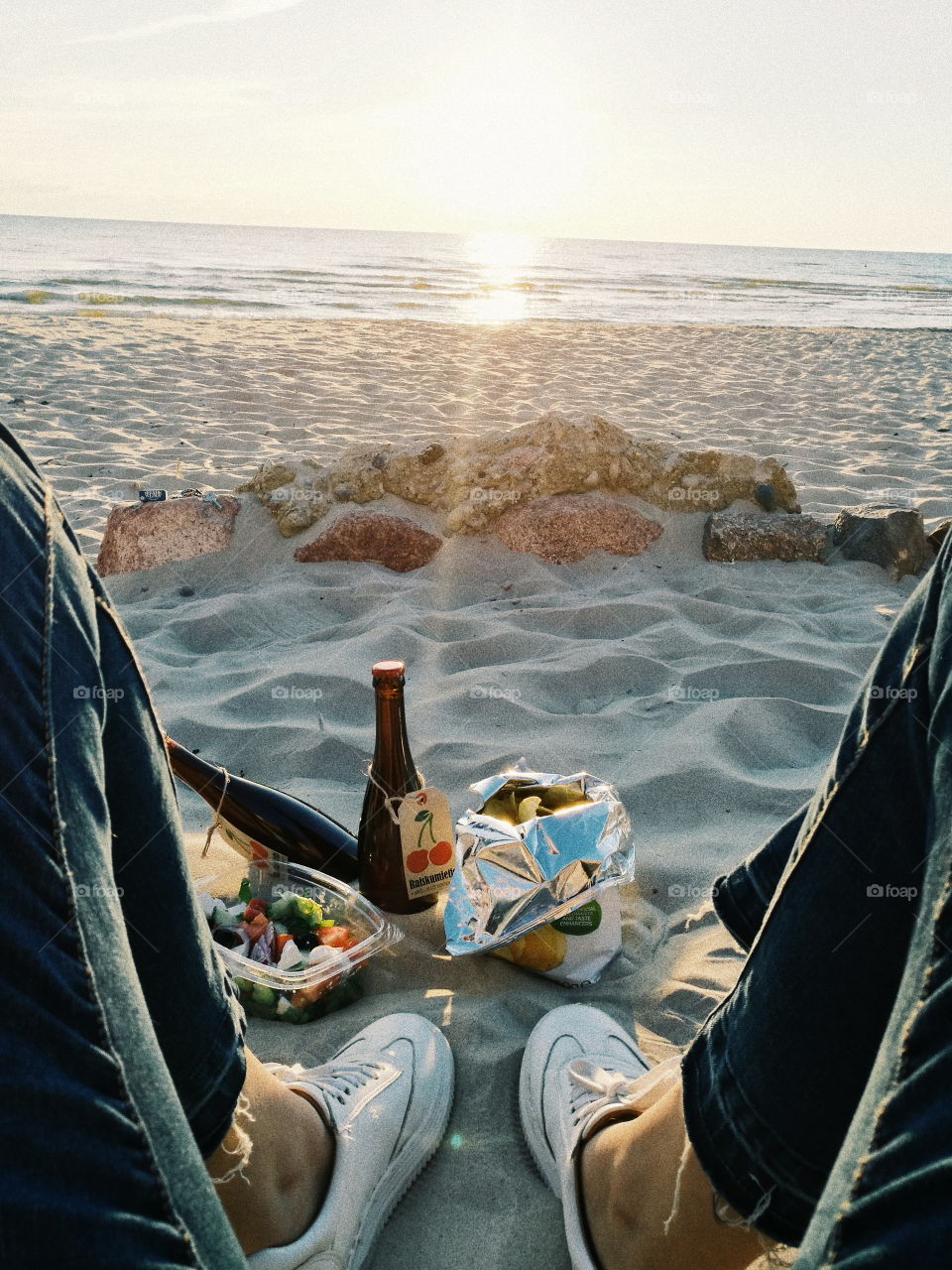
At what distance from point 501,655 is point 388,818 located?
124 centimetres

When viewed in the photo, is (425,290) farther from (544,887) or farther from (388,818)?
(544,887)

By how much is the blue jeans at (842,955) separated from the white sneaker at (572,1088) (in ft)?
1.17

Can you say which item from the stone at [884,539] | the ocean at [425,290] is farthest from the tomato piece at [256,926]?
the ocean at [425,290]

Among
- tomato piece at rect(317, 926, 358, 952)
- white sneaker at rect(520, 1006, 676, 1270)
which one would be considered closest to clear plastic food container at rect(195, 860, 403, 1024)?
tomato piece at rect(317, 926, 358, 952)

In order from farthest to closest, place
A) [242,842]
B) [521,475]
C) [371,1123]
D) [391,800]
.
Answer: [521,475]
[242,842]
[391,800]
[371,1123]

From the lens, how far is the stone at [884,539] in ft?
12.0

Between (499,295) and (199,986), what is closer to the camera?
(199,986)

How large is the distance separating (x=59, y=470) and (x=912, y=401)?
649 centimetres

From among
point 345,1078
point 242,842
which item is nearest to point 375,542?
point 242,842

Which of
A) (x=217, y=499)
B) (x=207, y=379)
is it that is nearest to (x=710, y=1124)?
(x=217, y=499)

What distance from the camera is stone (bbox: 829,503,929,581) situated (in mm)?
3664

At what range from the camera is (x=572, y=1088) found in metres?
1.36

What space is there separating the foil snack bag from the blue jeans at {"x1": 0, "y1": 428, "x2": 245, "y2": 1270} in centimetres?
88

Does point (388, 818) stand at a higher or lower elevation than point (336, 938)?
higher
